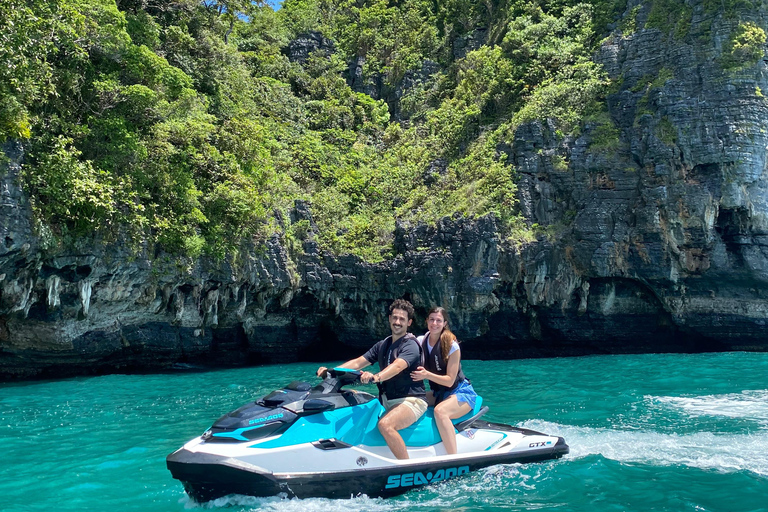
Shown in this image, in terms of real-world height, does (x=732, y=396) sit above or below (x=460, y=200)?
below

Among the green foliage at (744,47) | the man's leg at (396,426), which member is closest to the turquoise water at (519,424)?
the man's leg at (396,426)

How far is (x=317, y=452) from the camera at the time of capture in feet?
17.9

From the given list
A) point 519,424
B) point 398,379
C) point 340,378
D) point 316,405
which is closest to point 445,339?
point 398,379

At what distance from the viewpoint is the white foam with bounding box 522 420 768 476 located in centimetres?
623

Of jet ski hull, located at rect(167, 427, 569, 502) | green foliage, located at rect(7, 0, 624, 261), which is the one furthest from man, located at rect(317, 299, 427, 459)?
green foliage, located at rect(7, 0, 624, 261)

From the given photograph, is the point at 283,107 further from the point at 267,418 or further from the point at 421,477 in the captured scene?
the point at 421,477

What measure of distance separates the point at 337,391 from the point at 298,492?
3.41ft

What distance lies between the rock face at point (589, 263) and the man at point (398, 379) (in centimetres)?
1158

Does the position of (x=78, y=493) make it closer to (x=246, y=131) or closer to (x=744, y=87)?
(x=246, y=131)

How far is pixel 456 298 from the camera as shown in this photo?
66.4ft

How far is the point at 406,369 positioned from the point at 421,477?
1068 mm

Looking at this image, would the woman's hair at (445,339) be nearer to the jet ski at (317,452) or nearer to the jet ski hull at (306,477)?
the jet ski at (317,452)

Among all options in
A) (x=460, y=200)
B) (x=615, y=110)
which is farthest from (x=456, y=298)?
(x=615, y=110)

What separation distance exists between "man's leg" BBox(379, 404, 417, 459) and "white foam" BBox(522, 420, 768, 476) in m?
2.16
